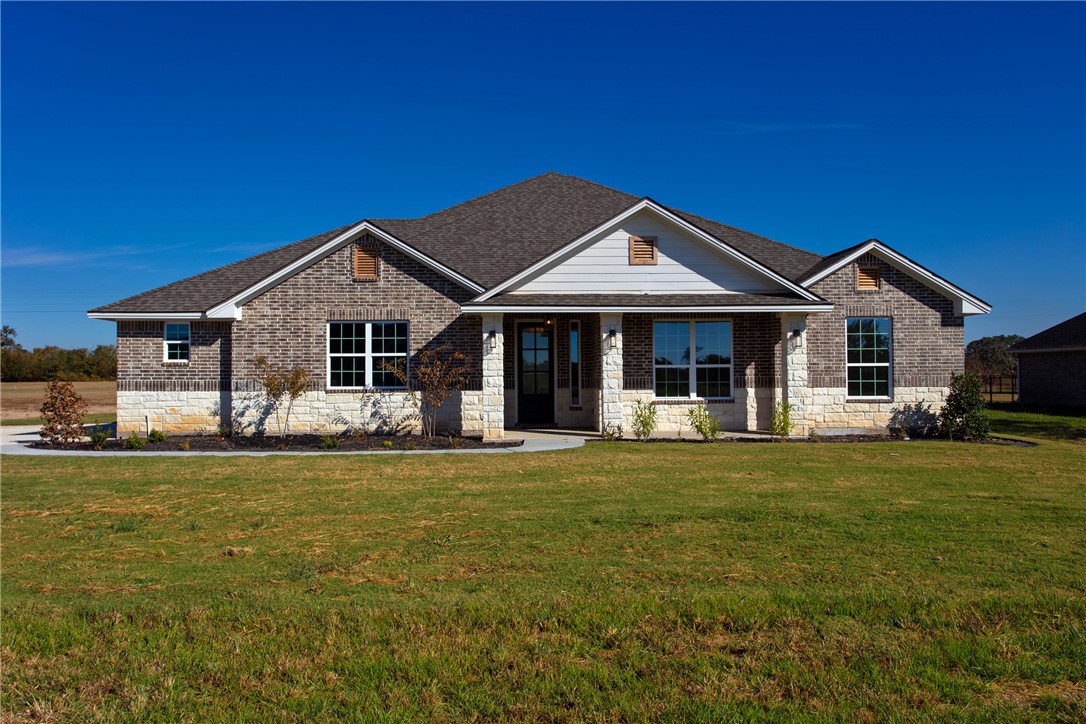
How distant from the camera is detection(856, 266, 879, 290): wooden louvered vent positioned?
17812 millimetres

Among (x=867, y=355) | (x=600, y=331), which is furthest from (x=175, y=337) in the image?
(x=867, y=355)

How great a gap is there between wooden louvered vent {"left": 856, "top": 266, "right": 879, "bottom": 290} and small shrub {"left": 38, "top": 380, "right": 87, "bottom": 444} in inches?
724

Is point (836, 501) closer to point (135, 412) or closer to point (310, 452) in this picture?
point (310, 452)

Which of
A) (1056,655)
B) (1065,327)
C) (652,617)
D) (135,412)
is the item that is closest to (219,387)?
(135,412)

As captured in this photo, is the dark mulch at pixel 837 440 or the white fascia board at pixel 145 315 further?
the white fascia board at pixel 145 315

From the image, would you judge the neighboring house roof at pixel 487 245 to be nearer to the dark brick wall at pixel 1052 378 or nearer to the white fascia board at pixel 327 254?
the white fascia board at pixel 327 254

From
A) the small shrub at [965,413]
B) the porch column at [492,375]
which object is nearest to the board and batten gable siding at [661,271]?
the porch column at [492,375]

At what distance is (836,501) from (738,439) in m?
7.25

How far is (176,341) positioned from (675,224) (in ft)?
40.4

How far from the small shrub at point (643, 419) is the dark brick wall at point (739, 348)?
1.65ft

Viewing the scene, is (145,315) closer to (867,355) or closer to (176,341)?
(176,341)

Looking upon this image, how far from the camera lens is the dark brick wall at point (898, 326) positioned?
1778 cm

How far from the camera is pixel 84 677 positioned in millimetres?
4043

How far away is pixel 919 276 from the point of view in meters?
17.7
